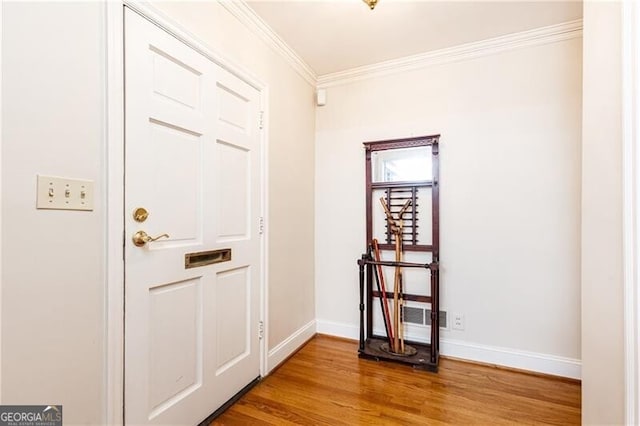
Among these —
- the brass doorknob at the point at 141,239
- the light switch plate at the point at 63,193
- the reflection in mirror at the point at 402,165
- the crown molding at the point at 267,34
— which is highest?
the crown molding at the point at 267,34

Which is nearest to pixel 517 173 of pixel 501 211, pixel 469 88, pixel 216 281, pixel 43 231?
pixel 501 211

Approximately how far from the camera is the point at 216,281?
1726 millimetres

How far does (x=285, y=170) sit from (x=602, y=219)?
1.84 meters

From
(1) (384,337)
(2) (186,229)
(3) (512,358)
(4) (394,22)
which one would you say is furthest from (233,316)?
(4) (394,22)

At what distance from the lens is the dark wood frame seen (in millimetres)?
2244

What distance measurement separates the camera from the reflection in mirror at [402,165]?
8.05 ft

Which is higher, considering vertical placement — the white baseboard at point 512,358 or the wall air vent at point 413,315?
the wall air vent at point 413,315

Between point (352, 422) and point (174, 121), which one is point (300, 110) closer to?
point (174, 121)

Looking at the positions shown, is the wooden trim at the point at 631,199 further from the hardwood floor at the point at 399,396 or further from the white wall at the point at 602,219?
the hardwood floor at the point at 399,396

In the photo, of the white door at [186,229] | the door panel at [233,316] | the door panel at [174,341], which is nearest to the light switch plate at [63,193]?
the white door at [186,229]

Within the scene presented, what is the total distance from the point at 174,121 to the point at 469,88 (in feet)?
6.96

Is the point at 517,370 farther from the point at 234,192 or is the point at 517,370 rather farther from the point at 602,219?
the point at 234,192

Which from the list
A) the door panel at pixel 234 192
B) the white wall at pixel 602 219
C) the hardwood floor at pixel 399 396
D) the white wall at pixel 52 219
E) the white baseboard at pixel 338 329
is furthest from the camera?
the white baseboard at pixel 338 329

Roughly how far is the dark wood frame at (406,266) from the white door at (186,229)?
92 centimetres
